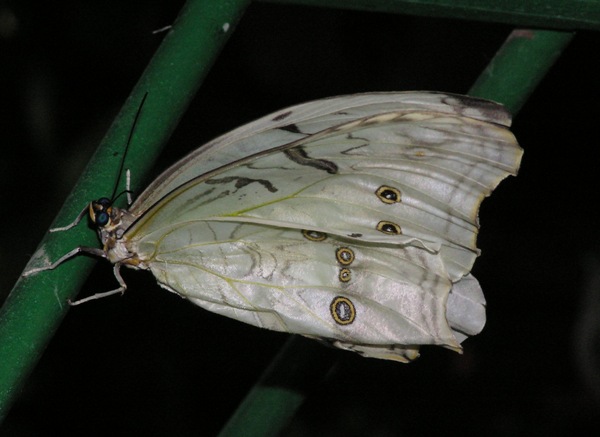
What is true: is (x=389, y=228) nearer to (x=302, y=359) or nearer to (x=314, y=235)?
(x=314, y=235)

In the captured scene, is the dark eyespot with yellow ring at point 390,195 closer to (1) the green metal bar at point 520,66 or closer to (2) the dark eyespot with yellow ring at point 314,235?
(2) the dark eyespot with yellow ring at point 314,235

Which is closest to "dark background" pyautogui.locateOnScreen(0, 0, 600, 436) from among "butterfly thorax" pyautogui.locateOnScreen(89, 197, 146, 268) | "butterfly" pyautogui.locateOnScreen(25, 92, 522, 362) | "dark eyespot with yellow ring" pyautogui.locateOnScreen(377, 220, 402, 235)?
"butterfly thorax" pyautogui.locateOnScreen(89, 197, 146, 268)

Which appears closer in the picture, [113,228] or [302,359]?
[302,359]

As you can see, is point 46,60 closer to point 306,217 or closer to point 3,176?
point 3,176

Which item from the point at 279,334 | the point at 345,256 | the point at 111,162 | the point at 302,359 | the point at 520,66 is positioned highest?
the point at 520,66

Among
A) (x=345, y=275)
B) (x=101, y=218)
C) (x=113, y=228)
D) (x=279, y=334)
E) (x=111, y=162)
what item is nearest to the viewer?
(x=111, y=162)

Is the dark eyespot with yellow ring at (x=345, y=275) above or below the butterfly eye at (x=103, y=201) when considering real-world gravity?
above

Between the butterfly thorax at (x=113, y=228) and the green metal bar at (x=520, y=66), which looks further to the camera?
the green metal bar at (x=520, y=66)

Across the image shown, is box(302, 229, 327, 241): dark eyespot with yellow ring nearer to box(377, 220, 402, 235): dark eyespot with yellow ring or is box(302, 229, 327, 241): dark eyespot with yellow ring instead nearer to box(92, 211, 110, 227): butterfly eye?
box(377, 220, 402, 235): dark eyespot with yellow ring

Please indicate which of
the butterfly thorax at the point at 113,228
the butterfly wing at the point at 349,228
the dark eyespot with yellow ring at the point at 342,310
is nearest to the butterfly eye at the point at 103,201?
the butterfly thorax at the point at 113,228

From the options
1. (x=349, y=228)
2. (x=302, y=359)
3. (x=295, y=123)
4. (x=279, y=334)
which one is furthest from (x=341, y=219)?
(x=279, y=334)
